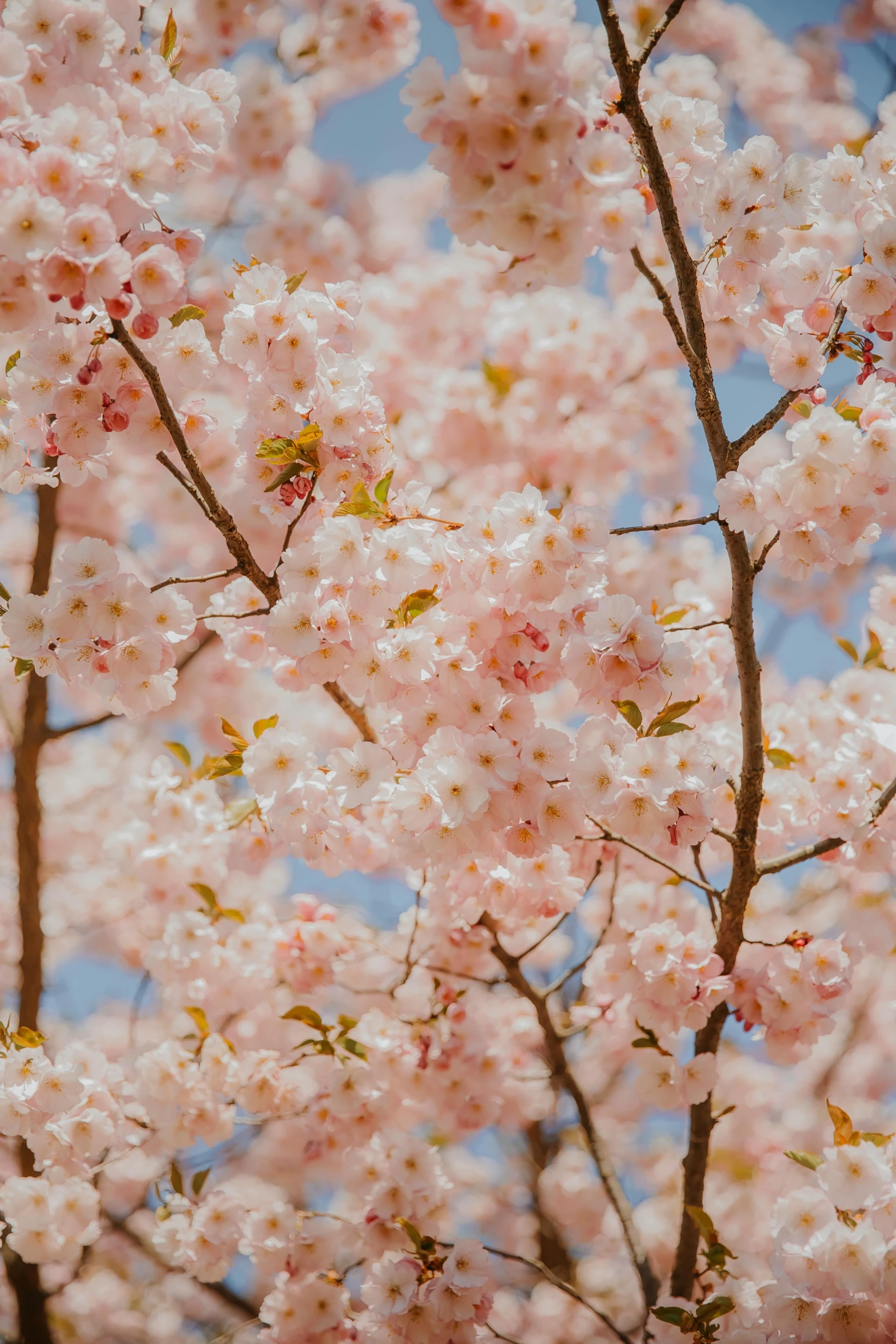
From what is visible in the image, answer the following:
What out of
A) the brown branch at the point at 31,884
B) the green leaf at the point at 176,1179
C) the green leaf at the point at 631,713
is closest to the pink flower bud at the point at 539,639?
the green leaf at the point at 631,713

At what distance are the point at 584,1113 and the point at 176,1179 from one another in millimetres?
1311

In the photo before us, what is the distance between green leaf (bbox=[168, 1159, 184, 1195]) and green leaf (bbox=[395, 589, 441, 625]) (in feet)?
6.55

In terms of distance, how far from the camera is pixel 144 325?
5.87 feet

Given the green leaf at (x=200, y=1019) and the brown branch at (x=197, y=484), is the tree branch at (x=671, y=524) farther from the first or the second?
the green leaf at (x=200, y=1019)

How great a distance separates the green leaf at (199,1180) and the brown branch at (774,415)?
8.73 ft

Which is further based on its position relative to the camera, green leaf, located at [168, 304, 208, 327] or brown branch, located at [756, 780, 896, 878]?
brown branch, located at [756, 780, 896, 878]

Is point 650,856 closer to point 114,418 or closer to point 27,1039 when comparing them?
point 114,418

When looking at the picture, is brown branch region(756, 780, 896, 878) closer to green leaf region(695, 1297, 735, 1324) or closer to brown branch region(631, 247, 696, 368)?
green leaf region(695, 1297, 735, 1324)

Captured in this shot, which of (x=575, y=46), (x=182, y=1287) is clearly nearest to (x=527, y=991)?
(x=575, y=46)

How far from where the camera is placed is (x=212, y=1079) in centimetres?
299

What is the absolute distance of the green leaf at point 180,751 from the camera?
297cm

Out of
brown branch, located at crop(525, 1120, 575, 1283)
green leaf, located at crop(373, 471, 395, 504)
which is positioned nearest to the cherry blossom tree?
green leaf, located at crop(373, 471, 395, 504)

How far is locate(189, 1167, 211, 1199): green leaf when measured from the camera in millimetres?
2947

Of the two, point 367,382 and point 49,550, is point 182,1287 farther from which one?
point 367,382
